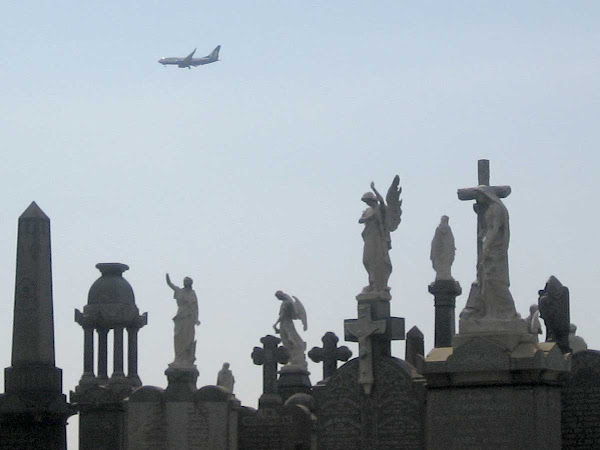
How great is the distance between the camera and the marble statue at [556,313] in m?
23.1

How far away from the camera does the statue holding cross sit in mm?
22156

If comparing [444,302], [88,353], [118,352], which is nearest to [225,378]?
[118,352]

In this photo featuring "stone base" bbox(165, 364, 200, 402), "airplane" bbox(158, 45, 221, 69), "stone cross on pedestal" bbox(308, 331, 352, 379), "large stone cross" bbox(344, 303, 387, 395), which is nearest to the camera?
"large stone cross" bbox(344, 303, 387, 395)

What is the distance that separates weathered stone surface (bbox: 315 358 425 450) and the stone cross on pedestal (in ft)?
6.85

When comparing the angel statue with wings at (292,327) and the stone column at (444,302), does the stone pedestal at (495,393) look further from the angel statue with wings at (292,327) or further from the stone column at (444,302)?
the angel statue with wings at (292,327)

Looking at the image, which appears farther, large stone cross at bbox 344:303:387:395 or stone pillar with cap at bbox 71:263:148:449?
stone pillar with cap at bbox 71:263:148:449

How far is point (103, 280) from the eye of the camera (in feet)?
105

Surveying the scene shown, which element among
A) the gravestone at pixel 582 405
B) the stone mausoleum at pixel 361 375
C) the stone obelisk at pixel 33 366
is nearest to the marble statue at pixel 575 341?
the stone mausoleum at pixel 361 375

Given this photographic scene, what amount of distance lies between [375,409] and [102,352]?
31.2 ft

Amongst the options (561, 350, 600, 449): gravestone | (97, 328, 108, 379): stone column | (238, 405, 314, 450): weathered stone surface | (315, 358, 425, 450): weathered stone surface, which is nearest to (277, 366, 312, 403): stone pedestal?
(238, 405, 314, 450): weathered stone surface

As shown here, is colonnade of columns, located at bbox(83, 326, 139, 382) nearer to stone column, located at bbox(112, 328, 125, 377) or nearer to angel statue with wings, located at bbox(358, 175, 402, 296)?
stone column, located at bbox(112, 328, 125, 377)

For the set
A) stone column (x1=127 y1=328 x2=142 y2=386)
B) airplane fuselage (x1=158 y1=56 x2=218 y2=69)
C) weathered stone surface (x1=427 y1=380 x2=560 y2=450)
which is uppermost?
airplane fuselage (x1=158 y1=56 x2=218 y2=69)

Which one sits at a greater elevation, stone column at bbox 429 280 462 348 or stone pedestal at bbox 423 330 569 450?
stone column at bbox 429 280 462 348

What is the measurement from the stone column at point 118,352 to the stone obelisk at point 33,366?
4509 millimetres
